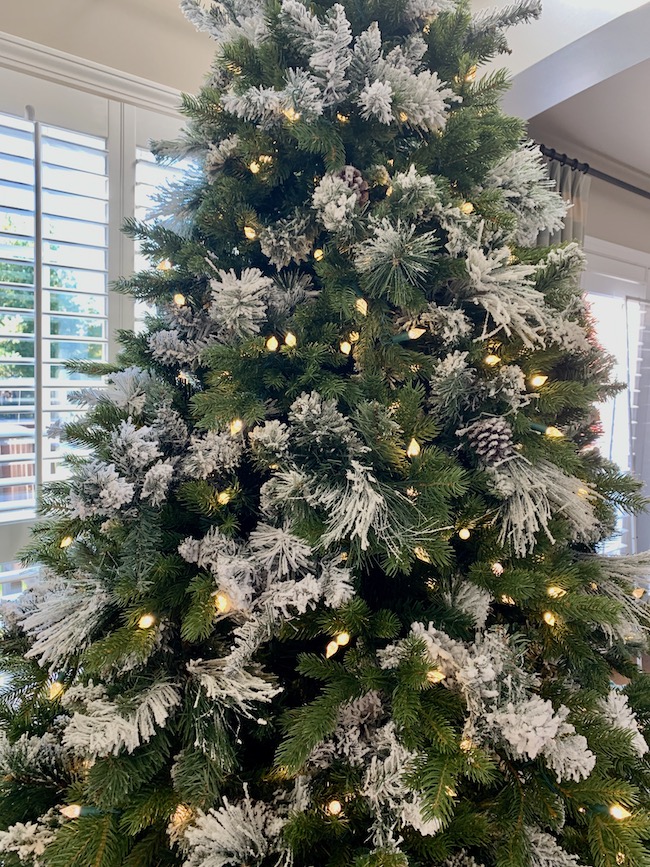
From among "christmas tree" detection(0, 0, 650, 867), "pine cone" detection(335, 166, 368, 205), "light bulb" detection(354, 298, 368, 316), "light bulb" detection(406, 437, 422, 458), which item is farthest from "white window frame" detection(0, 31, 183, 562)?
"light bulb" detection(406, 437, 422, 458)

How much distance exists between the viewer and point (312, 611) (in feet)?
2.58

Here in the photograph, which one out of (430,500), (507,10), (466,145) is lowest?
(430,500)

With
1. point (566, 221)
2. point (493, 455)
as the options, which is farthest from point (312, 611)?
point (566, 221)

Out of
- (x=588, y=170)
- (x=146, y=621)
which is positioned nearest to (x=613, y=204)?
(x=588, y=170)

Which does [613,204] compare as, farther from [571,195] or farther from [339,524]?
[339,524]

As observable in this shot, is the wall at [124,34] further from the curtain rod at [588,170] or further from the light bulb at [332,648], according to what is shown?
the light bulb at [332,648]

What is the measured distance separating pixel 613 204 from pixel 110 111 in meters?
2.19

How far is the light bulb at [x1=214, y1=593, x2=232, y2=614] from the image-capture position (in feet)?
2.40

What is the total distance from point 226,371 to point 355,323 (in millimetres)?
207

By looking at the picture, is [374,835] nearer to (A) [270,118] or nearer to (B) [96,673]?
(B) [96,673]

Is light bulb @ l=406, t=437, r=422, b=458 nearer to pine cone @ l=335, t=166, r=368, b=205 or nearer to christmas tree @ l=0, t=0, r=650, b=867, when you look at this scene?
christmas tree @ l=0, t=0, r=650, b=867

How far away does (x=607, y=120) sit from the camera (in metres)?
2.05

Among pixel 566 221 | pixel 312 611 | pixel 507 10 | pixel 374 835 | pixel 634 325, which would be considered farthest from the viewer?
pixel 634 325

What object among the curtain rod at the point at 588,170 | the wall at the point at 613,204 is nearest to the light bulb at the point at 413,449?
the curtain rod at the point at 588,170
